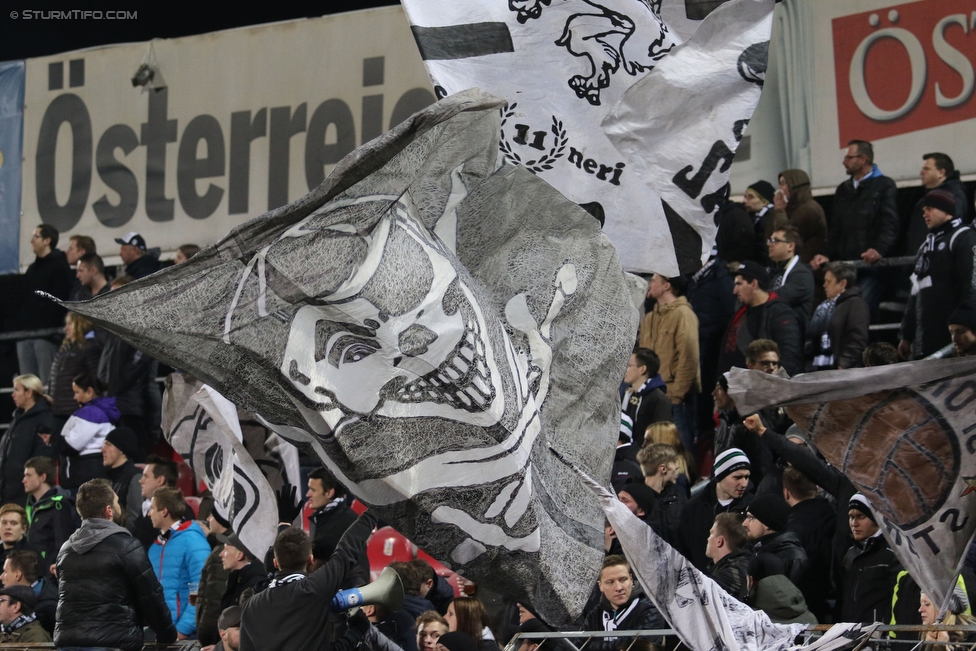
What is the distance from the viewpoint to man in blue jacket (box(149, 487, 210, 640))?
26.2ft

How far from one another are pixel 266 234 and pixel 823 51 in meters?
8.14

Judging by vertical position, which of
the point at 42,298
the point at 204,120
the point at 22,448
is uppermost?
the point at 204,120

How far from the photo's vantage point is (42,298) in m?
12.1

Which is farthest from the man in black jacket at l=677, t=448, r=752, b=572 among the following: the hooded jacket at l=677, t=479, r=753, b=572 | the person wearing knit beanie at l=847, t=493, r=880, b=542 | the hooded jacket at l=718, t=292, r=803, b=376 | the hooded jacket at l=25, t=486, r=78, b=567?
the hooded jacket at l=25, t=486, r=78, b=567

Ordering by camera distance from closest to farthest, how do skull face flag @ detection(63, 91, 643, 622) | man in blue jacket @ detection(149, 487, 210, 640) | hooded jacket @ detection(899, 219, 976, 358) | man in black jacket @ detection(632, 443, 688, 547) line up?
skull face flag @ detection(63, 91, 643, 622)
man in black jacket @ detection(632, 443, 688, 547)
man in blue jacket @ detection(149, 487, 210, 640)
hooded jacket @ detection(899, 219, 976, 358)

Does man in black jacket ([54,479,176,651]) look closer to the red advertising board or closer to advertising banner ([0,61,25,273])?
the red advertising board

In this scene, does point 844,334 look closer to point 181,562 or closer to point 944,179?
point 944,179

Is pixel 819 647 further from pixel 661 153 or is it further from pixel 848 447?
pixel 661 153

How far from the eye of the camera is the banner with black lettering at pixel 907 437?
14.3 ft

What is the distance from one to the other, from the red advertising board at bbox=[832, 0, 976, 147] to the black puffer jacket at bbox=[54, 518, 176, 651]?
20.6ft

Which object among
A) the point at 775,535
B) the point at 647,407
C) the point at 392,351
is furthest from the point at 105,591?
A: the point at 392,351

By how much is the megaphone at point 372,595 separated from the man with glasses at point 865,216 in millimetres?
5063

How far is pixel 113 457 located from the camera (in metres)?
9.37

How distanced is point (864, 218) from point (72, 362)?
18.5 ft
